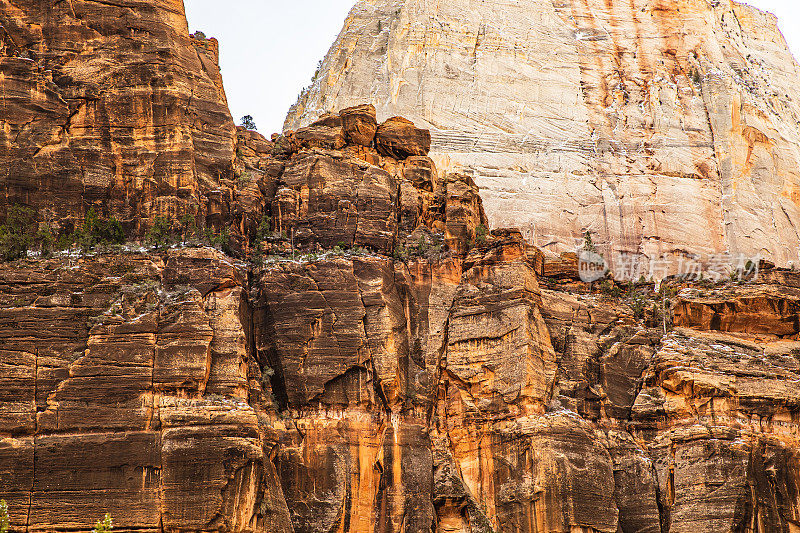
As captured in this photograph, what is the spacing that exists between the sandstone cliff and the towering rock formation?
27.4 m

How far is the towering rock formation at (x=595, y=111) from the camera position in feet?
362

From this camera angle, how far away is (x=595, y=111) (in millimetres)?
118562

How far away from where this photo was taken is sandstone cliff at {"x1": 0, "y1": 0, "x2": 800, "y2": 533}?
212 feet

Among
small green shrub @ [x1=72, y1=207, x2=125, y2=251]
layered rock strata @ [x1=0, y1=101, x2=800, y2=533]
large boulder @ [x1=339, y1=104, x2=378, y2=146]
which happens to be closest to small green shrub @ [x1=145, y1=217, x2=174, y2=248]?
small green shrub @ [x1=72, y1=207, x2=125, y2=251]

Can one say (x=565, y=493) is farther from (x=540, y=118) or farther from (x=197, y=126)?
(x=540, y=118)

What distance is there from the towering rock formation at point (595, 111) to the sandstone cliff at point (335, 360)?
2740 centimetres

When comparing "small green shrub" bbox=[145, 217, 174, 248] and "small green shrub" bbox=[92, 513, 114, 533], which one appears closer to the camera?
"small green shrub" bbox=[92, 513, 114, 533]

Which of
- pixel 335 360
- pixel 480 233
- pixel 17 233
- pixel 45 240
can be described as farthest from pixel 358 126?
pixel 17 233

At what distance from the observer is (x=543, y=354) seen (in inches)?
2921

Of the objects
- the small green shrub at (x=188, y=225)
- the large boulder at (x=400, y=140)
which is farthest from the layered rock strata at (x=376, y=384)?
the large boulder at (x=400, y=140)

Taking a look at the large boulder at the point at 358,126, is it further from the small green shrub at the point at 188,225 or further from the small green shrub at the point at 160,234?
the small green shrub at the point at 160,234

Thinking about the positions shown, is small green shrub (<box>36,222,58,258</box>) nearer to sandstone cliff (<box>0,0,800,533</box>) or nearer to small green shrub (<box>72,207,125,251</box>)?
small green shrub (<box>72,207,125,251</box>)

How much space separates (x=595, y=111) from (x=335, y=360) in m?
54.3

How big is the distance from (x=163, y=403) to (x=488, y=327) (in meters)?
18.5
